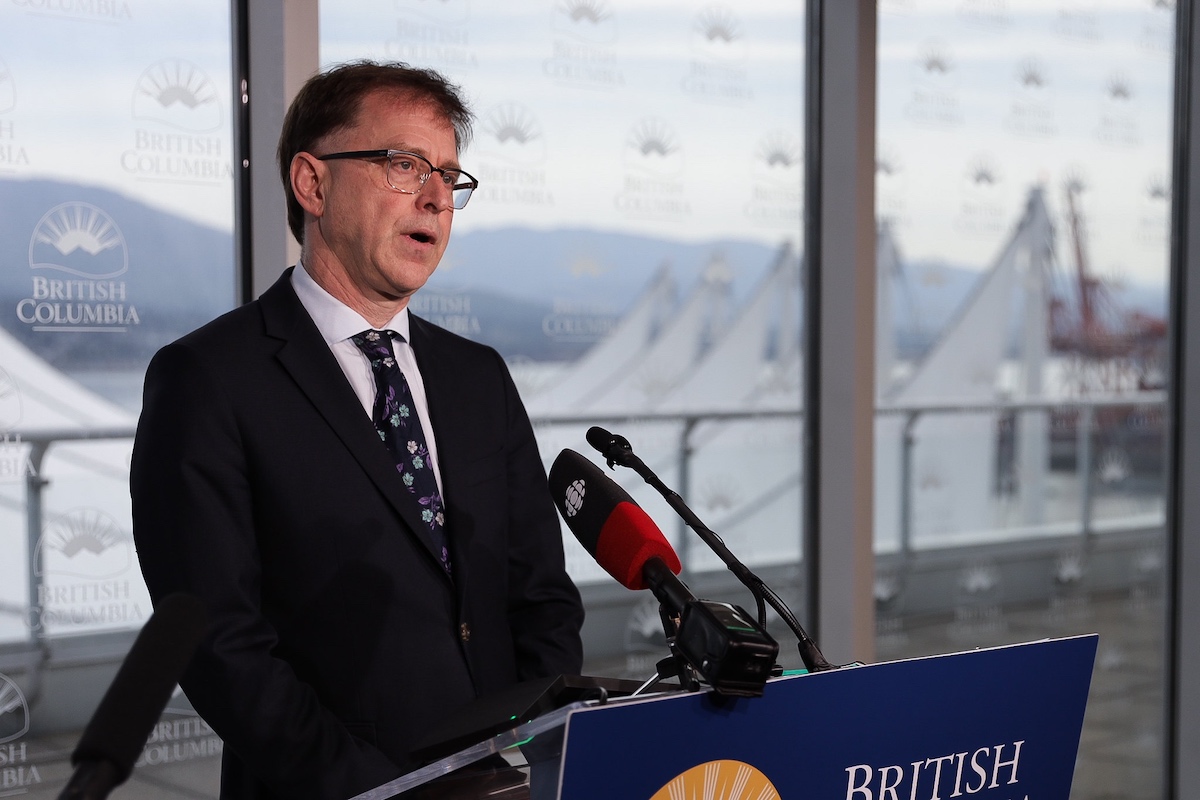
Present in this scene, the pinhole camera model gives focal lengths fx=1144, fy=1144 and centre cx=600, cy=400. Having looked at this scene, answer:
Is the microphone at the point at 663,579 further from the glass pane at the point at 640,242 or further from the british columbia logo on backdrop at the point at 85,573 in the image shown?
the glass pane at the point at 640,242

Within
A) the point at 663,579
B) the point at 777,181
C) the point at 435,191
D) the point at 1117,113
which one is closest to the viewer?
the point at 663,579

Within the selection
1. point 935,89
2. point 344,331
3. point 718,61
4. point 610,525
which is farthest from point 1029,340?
point 610,525

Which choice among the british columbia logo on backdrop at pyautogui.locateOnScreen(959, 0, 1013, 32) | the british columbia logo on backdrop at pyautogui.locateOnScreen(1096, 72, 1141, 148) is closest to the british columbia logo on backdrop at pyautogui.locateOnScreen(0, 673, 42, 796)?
the british columbia logo on backdrop at pyautogui.locateOnScreen(959, 0, 1013, 32)

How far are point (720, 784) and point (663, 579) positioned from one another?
18cm

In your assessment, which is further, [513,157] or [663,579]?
[513,157]

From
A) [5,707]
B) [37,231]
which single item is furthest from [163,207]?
[5,707]

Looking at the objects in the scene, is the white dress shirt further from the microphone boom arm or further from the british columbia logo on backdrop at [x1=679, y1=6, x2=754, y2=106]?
the british columbia logo on backdrop at [x1=679, y1=6, x2=754, y2=106]

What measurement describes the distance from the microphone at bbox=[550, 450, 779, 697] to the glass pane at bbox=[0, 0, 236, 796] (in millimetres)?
1459

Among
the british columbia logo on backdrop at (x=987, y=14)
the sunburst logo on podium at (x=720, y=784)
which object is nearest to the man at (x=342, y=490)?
the sunburst logo on podium at (x=720, y=784)

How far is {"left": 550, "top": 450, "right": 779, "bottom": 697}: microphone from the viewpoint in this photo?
837 mm

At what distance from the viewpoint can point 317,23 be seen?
7.91 ft

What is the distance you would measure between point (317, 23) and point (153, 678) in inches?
78.6

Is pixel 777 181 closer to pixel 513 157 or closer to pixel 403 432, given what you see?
pixel 513 157

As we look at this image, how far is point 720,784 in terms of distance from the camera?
2.86ft
